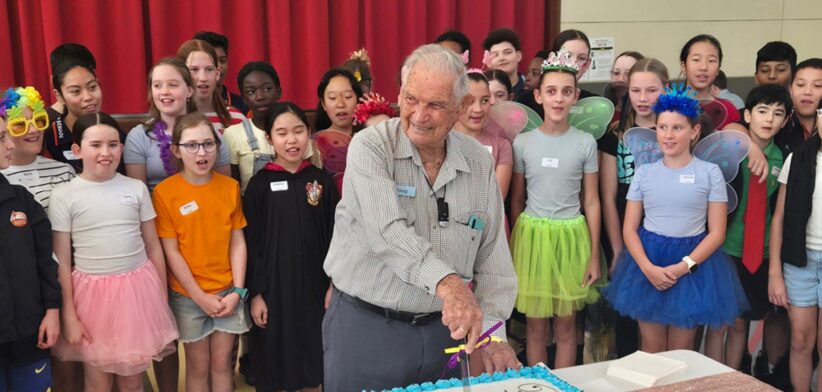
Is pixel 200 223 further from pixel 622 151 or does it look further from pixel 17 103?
pixel 622 151

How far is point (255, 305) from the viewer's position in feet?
9.71

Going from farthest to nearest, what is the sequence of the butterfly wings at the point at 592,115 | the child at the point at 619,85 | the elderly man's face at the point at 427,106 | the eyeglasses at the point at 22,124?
the child at the point at 619,85 < the butterfly wings at the point at 592,115 < the eyeglasses at the point at 22,124 < the elderly man's face at the point at 427,106

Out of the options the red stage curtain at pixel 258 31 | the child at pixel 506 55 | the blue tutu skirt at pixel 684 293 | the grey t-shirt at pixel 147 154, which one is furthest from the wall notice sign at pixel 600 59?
the grey t-shirt at pixel 147 154

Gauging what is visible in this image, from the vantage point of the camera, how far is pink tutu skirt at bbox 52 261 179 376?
2.69 m

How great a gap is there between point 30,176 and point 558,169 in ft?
7.07

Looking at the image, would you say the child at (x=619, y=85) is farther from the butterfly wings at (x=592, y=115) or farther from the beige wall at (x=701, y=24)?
the beige wall at (x=701, y=24)

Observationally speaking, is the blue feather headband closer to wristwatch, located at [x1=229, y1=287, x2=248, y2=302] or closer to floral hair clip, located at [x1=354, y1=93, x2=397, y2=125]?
floral hair clip, located at [x1=354, y1=93, x2=397, y2=125]

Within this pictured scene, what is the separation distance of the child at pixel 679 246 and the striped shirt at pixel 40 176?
7.80 feet

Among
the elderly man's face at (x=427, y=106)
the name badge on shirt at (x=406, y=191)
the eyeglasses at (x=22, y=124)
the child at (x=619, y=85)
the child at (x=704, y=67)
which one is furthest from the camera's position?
the child at (x=619, y=85)

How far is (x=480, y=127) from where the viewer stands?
3.28 m

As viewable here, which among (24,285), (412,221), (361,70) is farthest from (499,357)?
(361,70)

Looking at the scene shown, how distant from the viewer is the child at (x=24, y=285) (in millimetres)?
2482

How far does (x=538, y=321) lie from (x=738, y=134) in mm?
1219

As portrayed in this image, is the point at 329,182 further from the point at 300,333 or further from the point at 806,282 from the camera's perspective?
A: the point at 806,282
